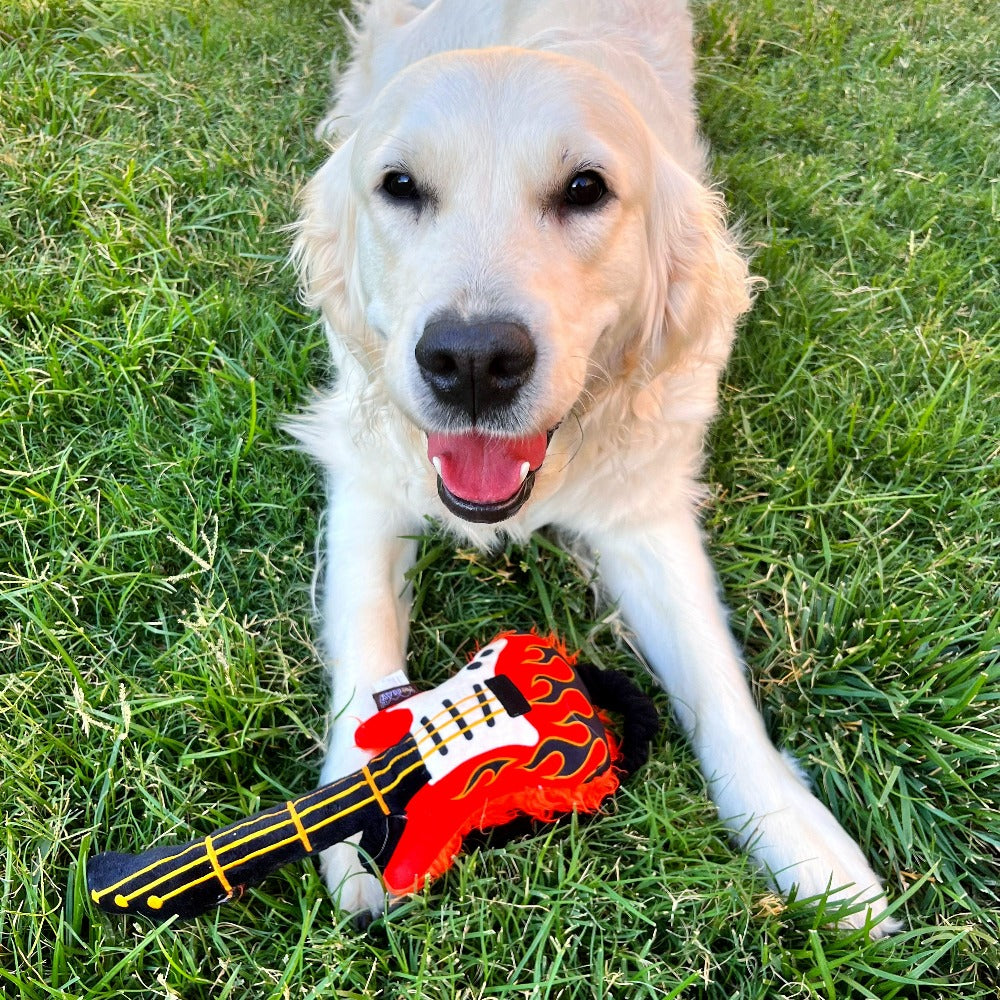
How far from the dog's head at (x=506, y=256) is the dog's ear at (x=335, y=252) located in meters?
0.09

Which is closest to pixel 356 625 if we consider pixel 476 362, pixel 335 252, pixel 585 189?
pixel 476 362

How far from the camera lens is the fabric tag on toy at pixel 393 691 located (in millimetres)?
2036

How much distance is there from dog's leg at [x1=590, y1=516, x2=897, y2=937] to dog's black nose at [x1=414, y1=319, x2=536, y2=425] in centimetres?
87

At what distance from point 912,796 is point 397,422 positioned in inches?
62.2

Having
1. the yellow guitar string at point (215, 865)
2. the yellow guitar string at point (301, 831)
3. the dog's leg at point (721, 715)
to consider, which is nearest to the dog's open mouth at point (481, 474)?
the dog's leg at point (721, 715)

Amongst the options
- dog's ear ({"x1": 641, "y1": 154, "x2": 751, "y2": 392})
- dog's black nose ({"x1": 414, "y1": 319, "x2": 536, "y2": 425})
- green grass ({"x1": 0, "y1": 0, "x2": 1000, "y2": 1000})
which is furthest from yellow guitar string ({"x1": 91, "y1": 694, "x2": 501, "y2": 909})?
dog's ear ({"x1": 641, "y1": 154, "x2": 751, "y2": 392})

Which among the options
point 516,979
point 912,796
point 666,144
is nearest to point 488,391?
point 516,979

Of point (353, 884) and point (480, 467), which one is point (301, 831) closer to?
point (353, 884)

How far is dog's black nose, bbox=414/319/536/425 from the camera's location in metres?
1.65

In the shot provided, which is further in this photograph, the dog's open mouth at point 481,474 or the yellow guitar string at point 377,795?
the dog's open mouth at point 481,474

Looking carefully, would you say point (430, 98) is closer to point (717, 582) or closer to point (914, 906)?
point (717, 582)

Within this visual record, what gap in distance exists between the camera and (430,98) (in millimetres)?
1909

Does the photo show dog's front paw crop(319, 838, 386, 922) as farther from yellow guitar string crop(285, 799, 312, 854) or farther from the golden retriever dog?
yellow guitar string crop(285, 799, 312, 854)

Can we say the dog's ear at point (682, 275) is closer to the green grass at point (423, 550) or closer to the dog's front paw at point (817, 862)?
the green grass at point (423, 550)
